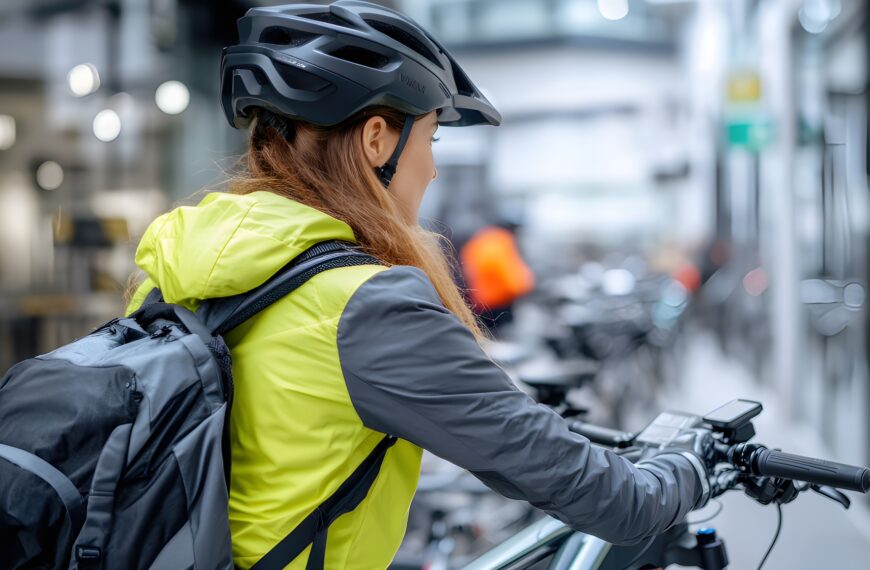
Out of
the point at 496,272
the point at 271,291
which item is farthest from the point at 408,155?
the point at 496,272

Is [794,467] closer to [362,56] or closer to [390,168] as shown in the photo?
[390,168]

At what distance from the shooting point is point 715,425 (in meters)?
1.56

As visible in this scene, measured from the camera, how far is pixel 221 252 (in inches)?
46.6

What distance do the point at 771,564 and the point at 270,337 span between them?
6.39 feet

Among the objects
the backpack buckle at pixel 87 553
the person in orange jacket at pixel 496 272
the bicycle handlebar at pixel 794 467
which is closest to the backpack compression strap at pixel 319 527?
the backpack buckle at pixel 87 553

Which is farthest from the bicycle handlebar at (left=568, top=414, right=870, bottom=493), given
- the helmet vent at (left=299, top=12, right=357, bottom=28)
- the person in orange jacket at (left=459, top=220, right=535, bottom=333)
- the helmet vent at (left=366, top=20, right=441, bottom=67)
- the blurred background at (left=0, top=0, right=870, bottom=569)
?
the person in orange jacket at (left=459, top=220, right=535, bottom=333)

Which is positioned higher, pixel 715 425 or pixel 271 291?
pixel 271 291

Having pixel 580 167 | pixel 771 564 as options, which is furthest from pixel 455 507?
pixel 580 167

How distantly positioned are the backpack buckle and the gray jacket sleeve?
378mm

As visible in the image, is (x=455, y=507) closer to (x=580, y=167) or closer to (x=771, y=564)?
(x=771, y=564)

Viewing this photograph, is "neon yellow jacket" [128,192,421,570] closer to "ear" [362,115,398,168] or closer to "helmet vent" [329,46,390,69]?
"ear" [362,115,398,168]

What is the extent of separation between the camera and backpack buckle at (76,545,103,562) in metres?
1.04

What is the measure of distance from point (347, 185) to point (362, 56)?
10.0 inches

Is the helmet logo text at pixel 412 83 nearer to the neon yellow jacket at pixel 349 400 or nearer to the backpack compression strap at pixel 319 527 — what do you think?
the neon yellow jacket at pixel 349 400
